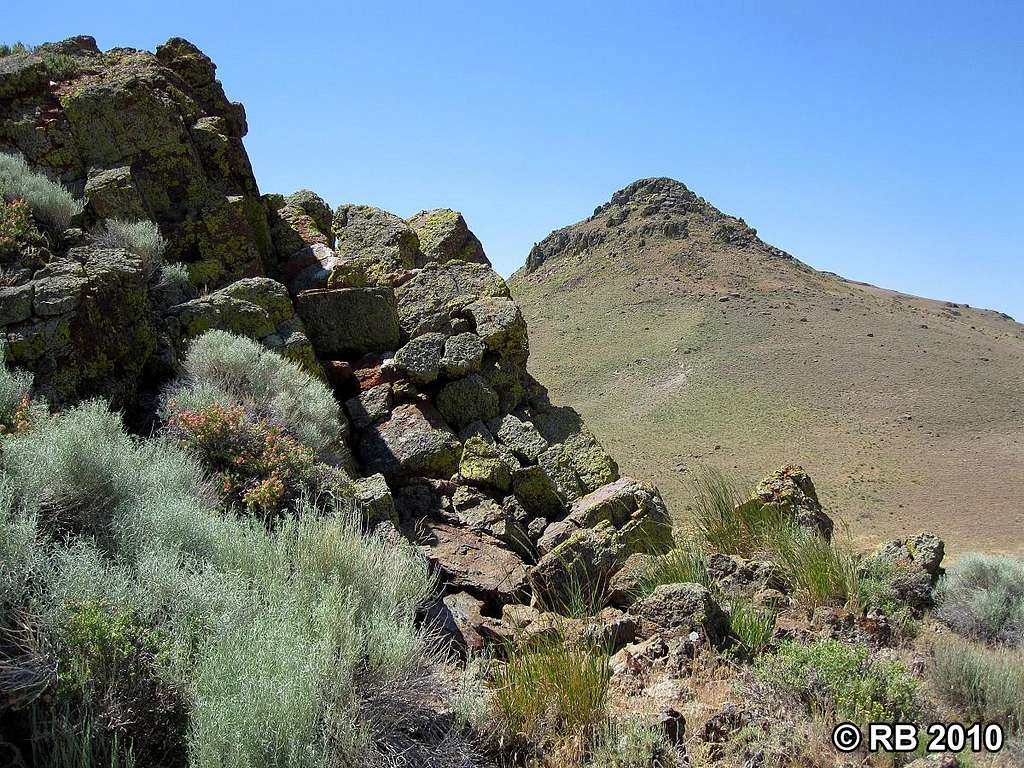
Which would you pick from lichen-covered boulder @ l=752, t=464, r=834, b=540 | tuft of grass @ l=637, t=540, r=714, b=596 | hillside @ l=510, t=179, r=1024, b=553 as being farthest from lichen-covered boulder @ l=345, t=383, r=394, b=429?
hillside @ l=510, t=179, r=1024, b=553

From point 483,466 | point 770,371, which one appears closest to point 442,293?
point 483,466

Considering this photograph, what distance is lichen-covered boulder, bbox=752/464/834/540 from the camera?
280 inches

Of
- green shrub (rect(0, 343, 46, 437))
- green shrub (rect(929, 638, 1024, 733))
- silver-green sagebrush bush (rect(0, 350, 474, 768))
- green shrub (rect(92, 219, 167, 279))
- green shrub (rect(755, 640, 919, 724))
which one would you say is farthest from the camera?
green shrub (rect(92, 219, 167, 279))

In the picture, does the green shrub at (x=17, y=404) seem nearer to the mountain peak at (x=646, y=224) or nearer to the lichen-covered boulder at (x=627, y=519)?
the lichen-covered boulder at (x=627, y=519)

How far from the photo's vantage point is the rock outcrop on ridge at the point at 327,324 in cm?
594

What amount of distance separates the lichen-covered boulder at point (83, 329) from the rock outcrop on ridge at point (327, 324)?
0.02m

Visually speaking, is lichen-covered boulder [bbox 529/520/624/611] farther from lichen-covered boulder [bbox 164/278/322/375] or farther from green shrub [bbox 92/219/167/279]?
green shrub [bbox 92/219/167/279]

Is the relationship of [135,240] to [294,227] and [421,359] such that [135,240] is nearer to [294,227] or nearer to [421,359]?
[421,359]

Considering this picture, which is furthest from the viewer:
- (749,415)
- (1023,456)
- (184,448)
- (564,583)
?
(749,415)

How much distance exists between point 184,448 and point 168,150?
5004 millimetres

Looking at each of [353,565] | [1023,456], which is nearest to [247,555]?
[353,565]

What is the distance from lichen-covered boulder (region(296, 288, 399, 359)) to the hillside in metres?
16.1

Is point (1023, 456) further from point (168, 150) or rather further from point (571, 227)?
point (571, 227)

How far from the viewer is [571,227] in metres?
89.0
